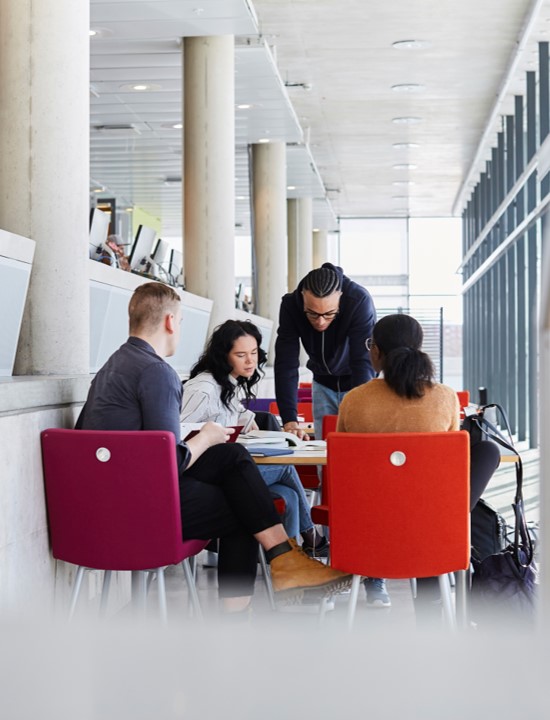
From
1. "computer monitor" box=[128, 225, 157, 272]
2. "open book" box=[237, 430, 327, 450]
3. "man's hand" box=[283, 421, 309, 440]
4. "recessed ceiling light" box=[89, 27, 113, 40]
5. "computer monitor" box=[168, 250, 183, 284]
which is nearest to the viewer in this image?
"open book" box=[237, 430, 327, 450]

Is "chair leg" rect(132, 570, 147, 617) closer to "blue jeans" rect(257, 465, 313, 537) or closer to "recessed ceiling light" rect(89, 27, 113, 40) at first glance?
"blue jeans" rect(257, 465, 313, 537)

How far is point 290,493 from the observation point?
4230 mm

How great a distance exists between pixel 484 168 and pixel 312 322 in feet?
47.3

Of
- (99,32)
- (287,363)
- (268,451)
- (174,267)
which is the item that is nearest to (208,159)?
(174,267)

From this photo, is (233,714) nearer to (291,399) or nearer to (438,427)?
(438,427)

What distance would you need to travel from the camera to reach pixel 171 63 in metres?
10.3

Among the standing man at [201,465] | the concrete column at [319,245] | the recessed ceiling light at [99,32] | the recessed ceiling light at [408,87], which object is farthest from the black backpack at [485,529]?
the concrete column at [319,245]

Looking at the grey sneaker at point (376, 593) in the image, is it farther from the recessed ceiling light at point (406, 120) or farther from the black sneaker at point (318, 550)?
the recessed ceiling light at point (406, 120)

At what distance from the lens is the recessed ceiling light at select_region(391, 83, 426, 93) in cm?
1306

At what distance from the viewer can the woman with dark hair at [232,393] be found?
4160mm

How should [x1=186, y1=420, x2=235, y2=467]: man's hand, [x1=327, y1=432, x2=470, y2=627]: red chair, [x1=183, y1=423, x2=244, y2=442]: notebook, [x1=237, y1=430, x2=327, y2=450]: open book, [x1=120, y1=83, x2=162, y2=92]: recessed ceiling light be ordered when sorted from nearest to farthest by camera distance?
[x1=327, y1=432, x2=470, y2=627]: red chair
[x1=186, y1=420, x2=235, y2=467]: man's hand
[x1=183, y1=423, x2=244, y2=442]: notebook
[x1=237, y1=430, x2=327, y2=450]: open book
[x1=120, y1=83, x2=162, y2=92]: recessed ceiling light

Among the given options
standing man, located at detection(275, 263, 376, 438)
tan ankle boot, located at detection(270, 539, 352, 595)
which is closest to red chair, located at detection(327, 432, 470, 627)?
tan ankle boot, located at detection(270, 539, 352, 595)

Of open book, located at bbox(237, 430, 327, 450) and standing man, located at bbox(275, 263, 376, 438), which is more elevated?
standing man, located at bbox(275, 263, 376, 438)

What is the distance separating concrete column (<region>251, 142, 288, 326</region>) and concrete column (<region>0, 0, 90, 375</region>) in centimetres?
985
